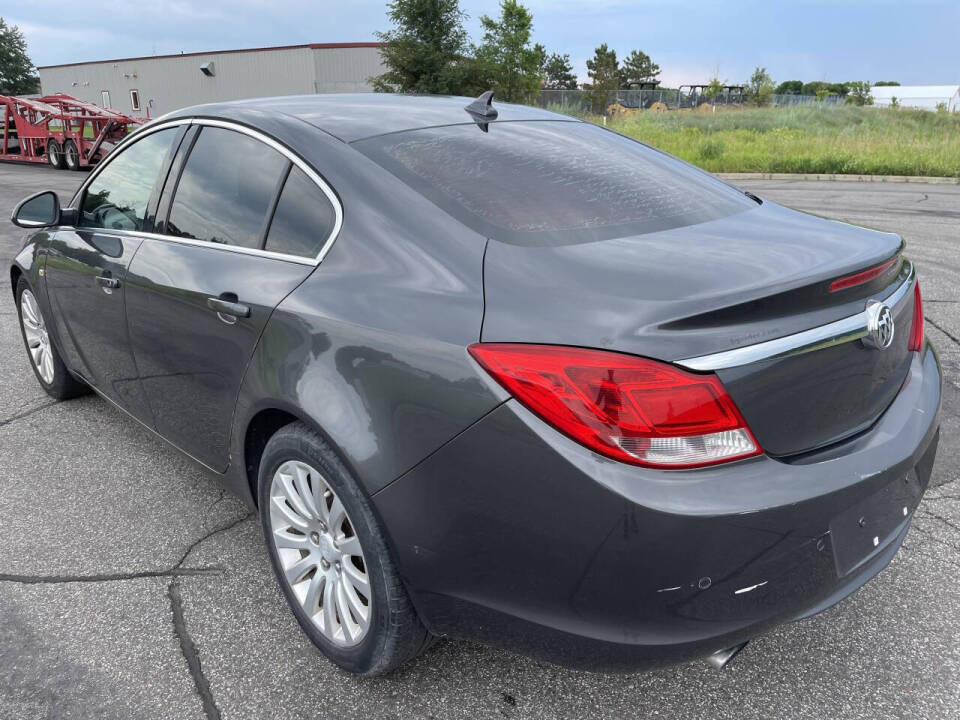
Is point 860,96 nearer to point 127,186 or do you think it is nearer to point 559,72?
point 127,186

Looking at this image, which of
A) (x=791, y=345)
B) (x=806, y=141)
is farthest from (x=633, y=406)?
(x=806, y=141)

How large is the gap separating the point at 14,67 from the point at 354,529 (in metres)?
92.1

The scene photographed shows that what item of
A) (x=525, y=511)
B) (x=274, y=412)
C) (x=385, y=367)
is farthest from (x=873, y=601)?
(x=274, y=412)

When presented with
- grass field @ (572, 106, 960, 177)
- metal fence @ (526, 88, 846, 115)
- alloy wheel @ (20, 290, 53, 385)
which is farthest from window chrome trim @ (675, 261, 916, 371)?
metal fence @ (526, 88, 846, 115)

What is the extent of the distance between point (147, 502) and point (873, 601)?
2.80 m

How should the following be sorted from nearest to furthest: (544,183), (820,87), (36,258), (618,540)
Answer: (618,540) < (544,183) < (36,258) < (820,87)

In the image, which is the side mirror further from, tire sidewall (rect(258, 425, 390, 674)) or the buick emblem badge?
the buick emblem badge

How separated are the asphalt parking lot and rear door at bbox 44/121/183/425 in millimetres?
513

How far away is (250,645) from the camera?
2.43 m

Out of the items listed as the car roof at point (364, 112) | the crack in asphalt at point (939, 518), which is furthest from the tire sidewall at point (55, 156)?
the crack in asphalt at point (939, 518)

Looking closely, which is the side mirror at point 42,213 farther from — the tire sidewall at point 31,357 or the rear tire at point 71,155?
the rear tire at point 71,155

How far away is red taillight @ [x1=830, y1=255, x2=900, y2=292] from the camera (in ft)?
6.20

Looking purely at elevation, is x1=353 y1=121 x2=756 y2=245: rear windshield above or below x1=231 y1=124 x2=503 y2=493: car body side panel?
above

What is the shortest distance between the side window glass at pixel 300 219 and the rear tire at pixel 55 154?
2230 centimetres
